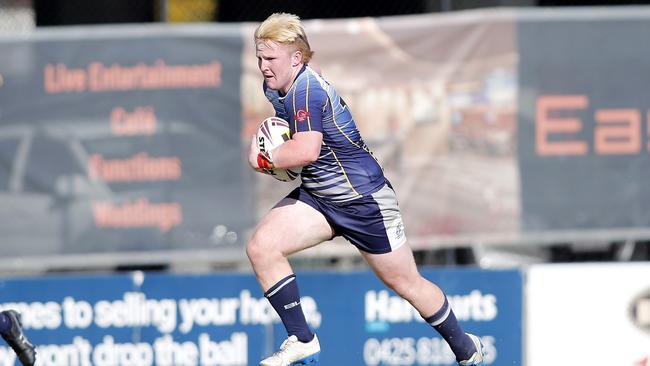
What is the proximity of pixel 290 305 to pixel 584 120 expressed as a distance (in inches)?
153

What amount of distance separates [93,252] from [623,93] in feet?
13.4

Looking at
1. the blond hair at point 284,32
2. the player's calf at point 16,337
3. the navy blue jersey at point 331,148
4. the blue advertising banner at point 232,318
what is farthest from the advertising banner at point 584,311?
the player's calf at point 16,337

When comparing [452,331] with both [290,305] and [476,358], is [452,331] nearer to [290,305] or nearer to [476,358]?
[476,358]

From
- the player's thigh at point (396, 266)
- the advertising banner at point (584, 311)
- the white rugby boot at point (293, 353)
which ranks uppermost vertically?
the player's thigh at point (396, 266)

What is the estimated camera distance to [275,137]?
638 cm

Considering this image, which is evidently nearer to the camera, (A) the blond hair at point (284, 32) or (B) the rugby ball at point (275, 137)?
(A) the blond hair at point (284, 32)

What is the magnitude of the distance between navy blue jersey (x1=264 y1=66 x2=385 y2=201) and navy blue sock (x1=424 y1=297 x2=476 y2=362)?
29.6 inches

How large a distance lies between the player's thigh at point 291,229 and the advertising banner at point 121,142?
2.98m

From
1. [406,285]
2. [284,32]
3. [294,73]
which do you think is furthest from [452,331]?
[284,32]

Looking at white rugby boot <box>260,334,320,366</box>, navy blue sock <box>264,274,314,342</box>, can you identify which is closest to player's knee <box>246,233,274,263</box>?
navy blue sock <box>264,274,314,342</box>

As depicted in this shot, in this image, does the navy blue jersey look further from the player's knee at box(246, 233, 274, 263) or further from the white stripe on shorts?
the player's knee at box(246, 233, 274, 263)

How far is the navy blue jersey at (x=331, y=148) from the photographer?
248 inches

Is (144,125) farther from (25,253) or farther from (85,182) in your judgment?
(25,253)

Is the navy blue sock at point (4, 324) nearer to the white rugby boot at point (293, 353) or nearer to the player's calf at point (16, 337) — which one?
the player's calf at point (16, 337)
